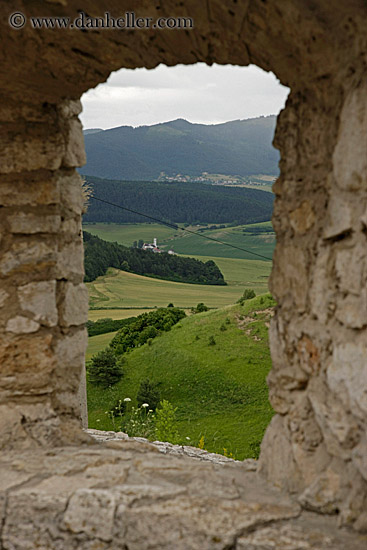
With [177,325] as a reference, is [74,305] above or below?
above

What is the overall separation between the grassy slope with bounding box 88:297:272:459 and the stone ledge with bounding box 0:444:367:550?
523 centimetres

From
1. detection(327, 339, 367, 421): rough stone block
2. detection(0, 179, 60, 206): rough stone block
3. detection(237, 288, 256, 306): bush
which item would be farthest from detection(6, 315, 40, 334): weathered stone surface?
detection(237, 288, 256, 306): bush

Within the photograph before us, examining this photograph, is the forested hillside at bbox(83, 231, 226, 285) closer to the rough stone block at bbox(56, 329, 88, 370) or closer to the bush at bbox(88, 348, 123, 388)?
the bush at bbox(88, 348, 123, 388)

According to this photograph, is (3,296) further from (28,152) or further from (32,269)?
(28,152)

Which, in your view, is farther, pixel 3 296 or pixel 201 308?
pixel 201 308

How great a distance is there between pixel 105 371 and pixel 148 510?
8565 mm

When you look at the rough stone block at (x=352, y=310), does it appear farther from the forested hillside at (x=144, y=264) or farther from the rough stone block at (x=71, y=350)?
the forested hillside at (x=144, y=264)

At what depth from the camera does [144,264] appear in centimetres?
1228

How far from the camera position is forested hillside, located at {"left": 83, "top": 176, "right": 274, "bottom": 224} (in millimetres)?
19328

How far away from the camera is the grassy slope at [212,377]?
8594mm

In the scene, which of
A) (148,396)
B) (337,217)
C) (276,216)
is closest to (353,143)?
(337,217)

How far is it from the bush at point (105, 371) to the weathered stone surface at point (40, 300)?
26.0 ft

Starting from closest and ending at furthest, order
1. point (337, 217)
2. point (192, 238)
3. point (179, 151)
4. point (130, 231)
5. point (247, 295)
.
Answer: point (337, 217) → point (247, 295) → point (130, 231) → point (192, 238) → point (179, 151)

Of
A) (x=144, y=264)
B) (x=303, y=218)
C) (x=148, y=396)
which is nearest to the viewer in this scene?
(x=303, y=218)
